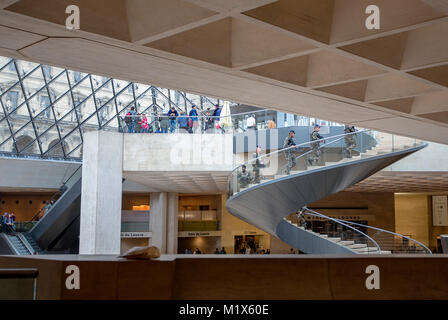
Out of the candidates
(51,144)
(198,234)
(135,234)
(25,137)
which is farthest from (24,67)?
(198,234)

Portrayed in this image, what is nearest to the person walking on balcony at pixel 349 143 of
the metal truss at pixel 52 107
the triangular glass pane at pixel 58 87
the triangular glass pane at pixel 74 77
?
the metal truss at pixel 52 107

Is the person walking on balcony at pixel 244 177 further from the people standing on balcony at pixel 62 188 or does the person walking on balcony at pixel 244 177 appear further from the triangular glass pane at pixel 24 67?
the triangular glass pane at pixel 24 67

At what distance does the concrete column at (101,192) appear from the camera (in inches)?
1008

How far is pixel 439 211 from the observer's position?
138 feet

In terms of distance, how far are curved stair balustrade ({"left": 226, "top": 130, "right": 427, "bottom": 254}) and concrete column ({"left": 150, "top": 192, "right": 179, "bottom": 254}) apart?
1753 cm

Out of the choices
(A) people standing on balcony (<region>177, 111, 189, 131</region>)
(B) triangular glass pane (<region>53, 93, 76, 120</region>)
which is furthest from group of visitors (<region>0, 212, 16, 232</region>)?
(B) triangular glass pane (<region>53, 93, 76, 120</region>)

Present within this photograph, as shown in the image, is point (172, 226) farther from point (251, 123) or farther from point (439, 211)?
point (439, 211)

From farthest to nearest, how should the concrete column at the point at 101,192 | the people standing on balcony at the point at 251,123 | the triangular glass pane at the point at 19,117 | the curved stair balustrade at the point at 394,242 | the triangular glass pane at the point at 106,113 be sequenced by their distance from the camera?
the triangular glass pane at the point at 106,113 → the triangular glass pane at the point at 19,117 → the people standing on balcony at the point at 251,123 → the concrete column at the point at 101,192 → the curved stair balustrade at the point at 394,242

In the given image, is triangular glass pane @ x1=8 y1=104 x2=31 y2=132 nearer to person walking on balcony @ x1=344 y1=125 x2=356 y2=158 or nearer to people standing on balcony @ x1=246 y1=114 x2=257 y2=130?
people standing on balcony @ x1=246 y1=114 x2=257 y2=130

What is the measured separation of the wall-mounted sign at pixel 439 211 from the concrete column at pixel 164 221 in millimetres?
22304

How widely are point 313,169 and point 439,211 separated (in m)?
27.1
